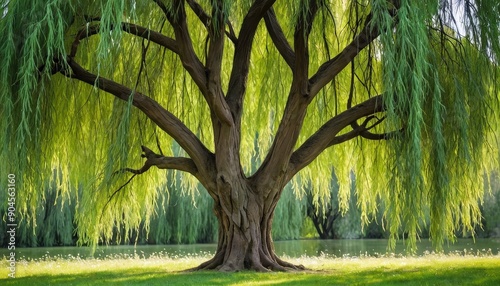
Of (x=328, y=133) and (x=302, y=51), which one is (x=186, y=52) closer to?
(x=302, y=51)

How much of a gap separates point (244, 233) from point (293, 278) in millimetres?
1118

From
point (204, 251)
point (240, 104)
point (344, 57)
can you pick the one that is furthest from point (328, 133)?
point (204, 251)

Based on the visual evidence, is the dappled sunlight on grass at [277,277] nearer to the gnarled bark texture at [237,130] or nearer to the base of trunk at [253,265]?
the base of trunk at [253,265]

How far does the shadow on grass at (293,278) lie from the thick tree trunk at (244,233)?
39cm

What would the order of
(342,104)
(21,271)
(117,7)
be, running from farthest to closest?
1. (342,104)
2. (21,271)
3. (117,7)

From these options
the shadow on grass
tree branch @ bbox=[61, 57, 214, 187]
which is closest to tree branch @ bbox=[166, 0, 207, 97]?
tree branch @ bbox=[61, 57, 214, 187]

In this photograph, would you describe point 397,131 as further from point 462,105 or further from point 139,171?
point 139,171

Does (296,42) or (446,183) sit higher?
(296,42)

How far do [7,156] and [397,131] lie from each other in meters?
3.90

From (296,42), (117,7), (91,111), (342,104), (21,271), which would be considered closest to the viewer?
(117,7)

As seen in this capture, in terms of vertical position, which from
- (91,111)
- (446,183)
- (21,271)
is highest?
(91,111)

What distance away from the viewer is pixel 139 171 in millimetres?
7848

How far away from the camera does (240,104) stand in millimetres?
8133

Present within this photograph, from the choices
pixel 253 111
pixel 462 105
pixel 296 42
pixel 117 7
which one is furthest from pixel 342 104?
pixel 117 7
